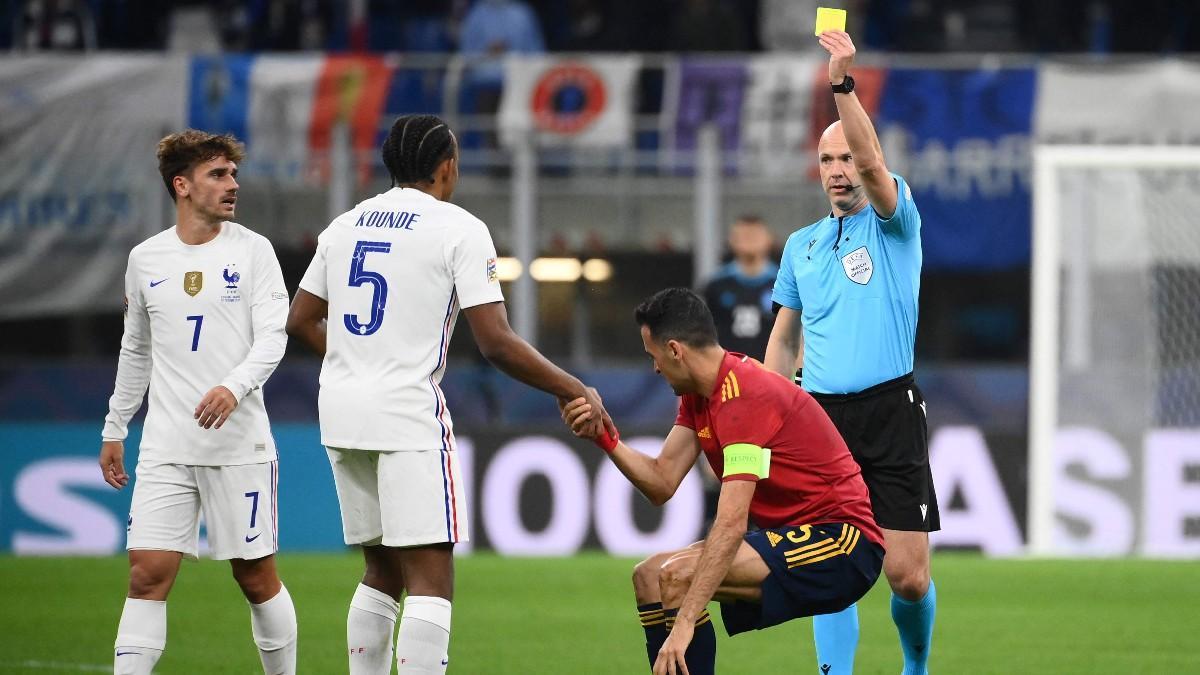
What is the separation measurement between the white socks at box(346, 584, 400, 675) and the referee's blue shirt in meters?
1.83

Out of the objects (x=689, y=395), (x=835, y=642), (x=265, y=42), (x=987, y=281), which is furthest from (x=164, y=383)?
(x=265, y=42)

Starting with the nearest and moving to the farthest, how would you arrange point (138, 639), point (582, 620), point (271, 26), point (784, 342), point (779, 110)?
point (138, 639)
point (784, 342)
point (582, 620)
point (779, 110)
point (271, 26)

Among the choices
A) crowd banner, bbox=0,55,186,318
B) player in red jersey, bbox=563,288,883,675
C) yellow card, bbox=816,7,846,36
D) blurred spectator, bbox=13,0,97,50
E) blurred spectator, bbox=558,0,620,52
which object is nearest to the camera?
player in red jersey, bbox=563,288,883,675

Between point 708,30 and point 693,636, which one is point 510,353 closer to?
point 693,636

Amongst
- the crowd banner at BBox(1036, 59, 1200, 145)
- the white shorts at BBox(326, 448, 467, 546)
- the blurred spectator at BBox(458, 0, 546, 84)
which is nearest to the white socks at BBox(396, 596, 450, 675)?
the white shorts at BBox(326, 448, 467, 546)

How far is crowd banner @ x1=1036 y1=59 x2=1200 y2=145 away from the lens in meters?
13.4

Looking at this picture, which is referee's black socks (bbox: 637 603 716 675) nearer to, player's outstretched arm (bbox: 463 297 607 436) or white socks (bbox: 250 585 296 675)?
player's outstretched arm (bbox: 463 297 607 436)

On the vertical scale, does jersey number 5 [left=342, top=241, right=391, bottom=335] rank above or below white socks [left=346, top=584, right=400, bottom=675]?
above

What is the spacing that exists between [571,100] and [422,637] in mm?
8840

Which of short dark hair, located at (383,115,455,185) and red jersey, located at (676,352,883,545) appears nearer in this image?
red jersey, located at (676,352,883,545)

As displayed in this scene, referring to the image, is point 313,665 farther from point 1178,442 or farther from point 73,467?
point 1178,442

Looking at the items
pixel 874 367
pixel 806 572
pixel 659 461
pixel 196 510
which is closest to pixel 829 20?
pixel 874 367

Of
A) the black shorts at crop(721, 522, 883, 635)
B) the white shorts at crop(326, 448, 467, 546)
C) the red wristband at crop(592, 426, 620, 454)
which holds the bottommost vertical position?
the black shorts at crop(721, 522, 883, 635)

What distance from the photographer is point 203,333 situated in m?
6.05
